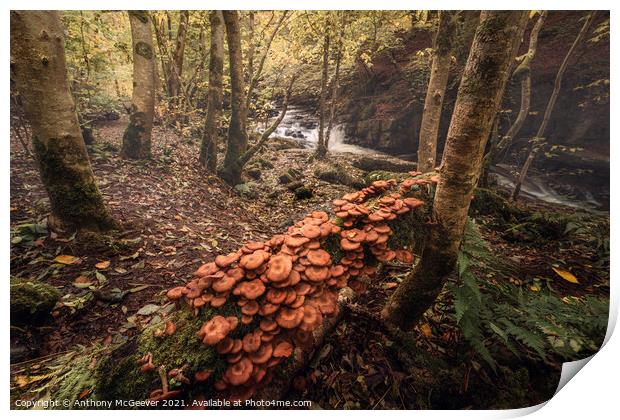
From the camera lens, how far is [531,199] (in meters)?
5.29

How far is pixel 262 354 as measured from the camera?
1.40 meters

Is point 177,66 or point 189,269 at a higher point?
point 177,66

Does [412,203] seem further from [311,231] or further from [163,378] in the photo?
[163,378]

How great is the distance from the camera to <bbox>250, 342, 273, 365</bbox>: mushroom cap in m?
1.38

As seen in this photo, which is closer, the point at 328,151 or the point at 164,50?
the point at 164,50

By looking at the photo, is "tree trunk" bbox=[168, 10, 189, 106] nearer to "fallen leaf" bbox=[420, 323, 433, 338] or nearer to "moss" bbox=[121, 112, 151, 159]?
"moss" bbox=[121, 112, 151, 159]

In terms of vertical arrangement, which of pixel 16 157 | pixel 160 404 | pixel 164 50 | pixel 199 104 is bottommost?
pixel 160 404

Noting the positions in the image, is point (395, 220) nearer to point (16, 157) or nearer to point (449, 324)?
point (449, 324)

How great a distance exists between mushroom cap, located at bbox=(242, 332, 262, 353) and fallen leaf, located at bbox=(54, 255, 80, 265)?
2195mm

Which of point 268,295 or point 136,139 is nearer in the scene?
point 268,295

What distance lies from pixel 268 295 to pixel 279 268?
0.55 ft

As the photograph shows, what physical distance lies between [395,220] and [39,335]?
9.32 feet

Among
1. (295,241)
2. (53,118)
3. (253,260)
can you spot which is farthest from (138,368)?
(53,118)

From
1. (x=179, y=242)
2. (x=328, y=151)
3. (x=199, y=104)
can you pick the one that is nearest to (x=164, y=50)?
(x=199, y=104)
